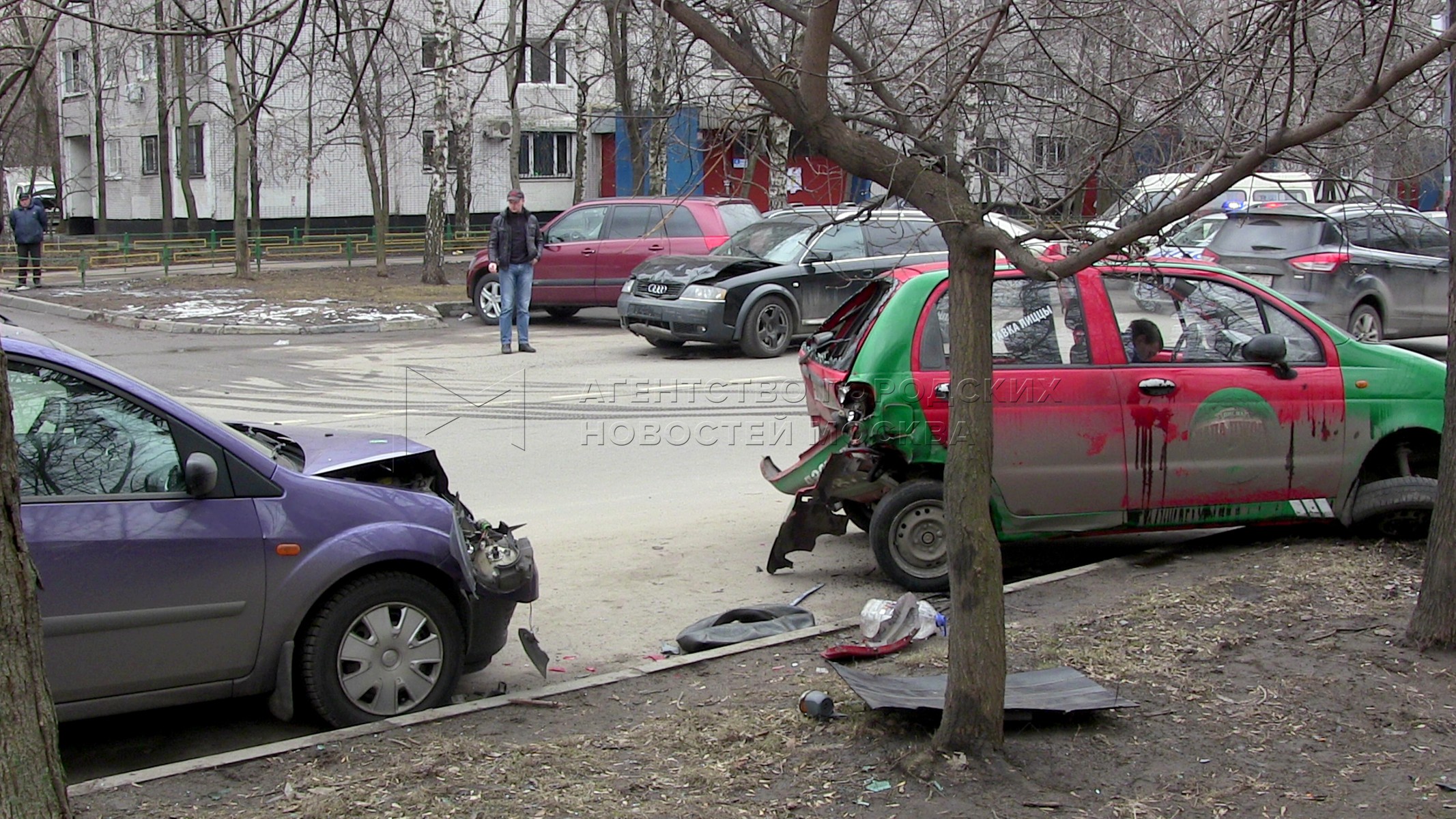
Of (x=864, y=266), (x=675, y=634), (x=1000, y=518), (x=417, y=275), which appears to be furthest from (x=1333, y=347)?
(x=417, y=275)

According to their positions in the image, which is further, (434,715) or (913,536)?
(913,536)

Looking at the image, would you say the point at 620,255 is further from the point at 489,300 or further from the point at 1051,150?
the point at 1051,150

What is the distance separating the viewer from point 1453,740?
181 inches

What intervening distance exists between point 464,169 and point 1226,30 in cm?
3172

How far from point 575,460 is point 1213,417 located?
491cm

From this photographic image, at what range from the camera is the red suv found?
1916 cm

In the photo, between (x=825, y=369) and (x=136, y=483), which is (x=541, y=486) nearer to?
(x=825, y=369)

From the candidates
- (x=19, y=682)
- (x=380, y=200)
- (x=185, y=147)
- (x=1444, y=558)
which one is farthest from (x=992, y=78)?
(x=185, y=147)

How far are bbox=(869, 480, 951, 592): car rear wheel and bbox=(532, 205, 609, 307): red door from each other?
12.9 m

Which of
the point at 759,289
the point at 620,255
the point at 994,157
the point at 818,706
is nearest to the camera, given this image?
the point at 818,706

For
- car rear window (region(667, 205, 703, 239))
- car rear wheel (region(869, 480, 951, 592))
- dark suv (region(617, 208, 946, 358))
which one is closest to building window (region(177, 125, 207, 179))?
car rear window (region(667, 205, 703, 239))

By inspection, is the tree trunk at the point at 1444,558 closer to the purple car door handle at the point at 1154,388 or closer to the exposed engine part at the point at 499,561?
the purple car door handle at the point at 1154,388

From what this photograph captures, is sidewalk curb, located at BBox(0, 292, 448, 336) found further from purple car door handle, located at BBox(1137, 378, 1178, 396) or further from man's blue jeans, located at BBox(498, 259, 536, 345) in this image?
purple car door handle, located at BBox(1137, 378, 1178, 396)

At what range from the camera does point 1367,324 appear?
52.1ft
